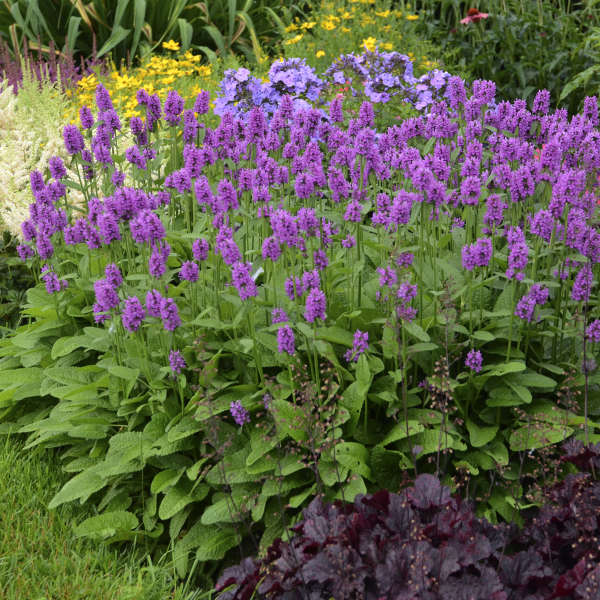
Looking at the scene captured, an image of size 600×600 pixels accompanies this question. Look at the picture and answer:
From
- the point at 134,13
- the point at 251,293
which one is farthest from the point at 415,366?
the point at 134,13

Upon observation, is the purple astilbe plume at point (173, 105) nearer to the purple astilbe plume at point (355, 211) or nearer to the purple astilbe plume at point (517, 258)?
the purple astilbe plume at point (355, 211)

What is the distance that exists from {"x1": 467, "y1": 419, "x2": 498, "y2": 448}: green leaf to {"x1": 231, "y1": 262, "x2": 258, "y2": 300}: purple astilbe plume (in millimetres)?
982

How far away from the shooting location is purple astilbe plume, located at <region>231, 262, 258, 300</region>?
260 centimetres

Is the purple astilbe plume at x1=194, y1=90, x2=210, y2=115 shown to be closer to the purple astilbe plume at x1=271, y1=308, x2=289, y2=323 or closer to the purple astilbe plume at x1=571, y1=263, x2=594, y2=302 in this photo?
the purple astilbe plume at x1=271, y1=308, x2=289, y2=323

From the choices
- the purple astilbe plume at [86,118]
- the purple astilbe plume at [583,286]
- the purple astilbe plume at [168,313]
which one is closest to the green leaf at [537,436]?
the purple astilbe plume at [583,286]

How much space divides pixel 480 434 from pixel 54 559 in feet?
5.42

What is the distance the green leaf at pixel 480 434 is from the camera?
2.78 meters

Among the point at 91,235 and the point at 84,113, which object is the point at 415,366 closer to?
the point at 91,235

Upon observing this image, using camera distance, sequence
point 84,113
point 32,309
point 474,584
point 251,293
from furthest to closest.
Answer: point 32,309 → point 84,113 → point 251,293 → point 474,584

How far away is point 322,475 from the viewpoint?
2.74 meters

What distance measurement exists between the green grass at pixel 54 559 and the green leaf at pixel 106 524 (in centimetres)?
5

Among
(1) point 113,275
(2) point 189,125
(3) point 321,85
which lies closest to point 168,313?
(1) point 113,275

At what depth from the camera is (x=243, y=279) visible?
8.59 ft

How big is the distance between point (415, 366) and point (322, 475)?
569mm
